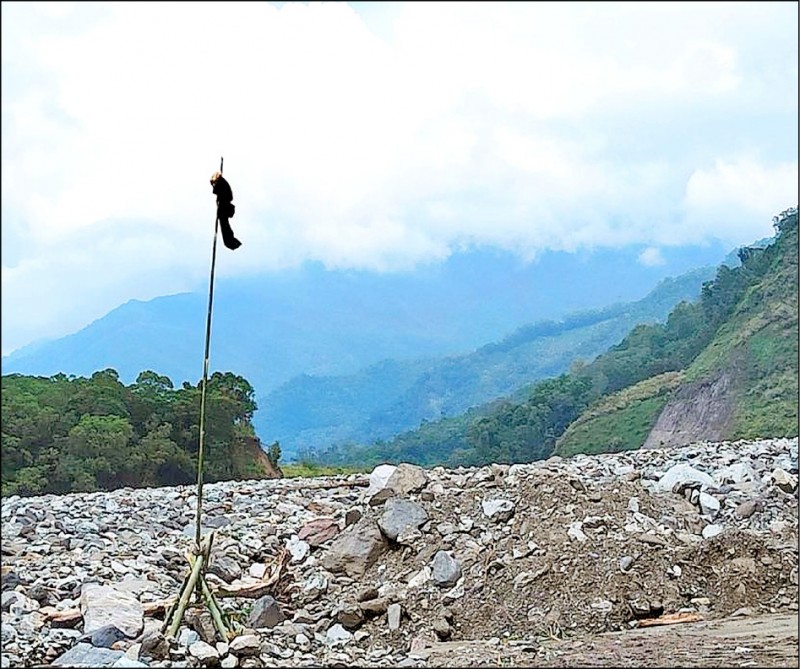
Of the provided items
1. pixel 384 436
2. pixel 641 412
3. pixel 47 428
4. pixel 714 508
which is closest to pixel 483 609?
pixel 714 508

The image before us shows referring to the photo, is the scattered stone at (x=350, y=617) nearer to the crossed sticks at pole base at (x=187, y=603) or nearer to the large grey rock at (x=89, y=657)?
the crossed sticks at pole base at (x=187, y=603)

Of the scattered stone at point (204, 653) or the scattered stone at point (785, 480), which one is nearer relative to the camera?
the scattered stone at point (204, 653)

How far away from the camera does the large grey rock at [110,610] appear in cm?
461

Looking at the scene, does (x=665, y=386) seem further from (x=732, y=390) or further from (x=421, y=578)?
(x=421, y=578)

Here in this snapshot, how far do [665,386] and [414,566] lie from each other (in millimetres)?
8527

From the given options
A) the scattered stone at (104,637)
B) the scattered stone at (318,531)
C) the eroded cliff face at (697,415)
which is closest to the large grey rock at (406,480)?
the scattered stone at (318,531)

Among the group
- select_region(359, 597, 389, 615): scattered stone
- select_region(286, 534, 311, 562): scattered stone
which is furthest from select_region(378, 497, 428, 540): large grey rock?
select_region(359, 597, 389, 615): scattered stone

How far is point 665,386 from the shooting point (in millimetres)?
13367

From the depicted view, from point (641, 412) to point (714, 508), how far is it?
6774 millimetres

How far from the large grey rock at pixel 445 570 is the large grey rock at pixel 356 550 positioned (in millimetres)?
498

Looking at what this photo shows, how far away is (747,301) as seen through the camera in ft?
44.8

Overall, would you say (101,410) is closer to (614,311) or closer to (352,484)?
(352,484)

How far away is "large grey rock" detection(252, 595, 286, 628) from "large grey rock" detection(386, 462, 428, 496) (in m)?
1.76

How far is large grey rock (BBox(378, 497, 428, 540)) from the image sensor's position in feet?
19.6
